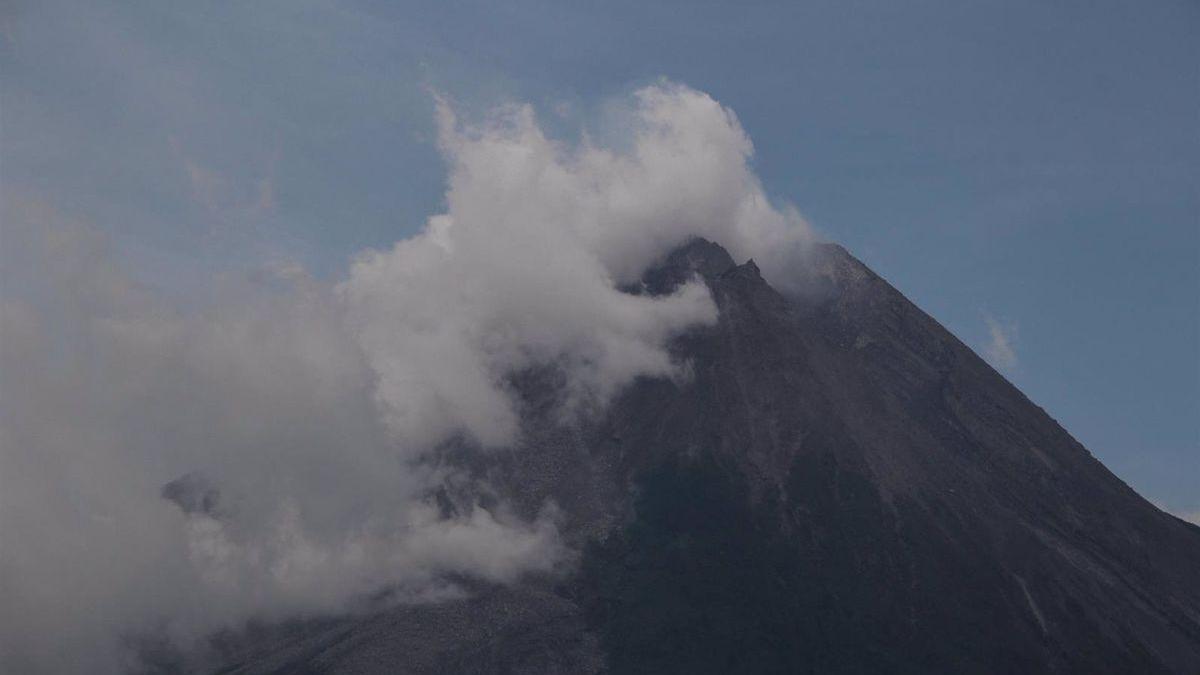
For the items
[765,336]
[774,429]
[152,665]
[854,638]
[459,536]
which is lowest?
[854,638]

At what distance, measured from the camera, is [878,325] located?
181875 mm

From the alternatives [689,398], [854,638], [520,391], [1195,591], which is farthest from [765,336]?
[1195,591]

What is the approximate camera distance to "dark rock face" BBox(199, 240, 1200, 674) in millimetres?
124438

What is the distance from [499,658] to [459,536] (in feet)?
82.0

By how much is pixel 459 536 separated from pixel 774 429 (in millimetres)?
41755

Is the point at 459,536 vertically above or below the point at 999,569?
above

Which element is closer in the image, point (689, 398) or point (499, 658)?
point (499, 658)

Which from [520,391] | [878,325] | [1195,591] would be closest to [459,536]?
[520,391]

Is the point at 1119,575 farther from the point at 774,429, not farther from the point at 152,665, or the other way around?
the point at 152,665

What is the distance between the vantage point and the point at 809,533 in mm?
140625

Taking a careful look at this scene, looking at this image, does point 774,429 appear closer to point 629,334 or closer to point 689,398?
point 689,398

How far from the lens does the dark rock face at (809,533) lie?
124 metres

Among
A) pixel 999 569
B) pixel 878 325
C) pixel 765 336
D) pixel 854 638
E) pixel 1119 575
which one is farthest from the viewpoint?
pixel 878 325

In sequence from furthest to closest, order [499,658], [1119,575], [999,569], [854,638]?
[1119,575] < [999,569] < [854,638] < [499,658]
